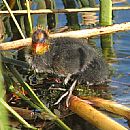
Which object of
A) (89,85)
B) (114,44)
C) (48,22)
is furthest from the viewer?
(48,22)

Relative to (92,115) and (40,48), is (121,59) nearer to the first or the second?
(40,48)

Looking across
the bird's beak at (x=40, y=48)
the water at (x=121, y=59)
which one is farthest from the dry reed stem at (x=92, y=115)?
the bird's beak at (x=40, y=48)

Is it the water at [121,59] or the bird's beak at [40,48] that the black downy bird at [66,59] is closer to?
the bird's beak at [40,48]

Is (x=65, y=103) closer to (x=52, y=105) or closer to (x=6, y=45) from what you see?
(x=52, y=105)

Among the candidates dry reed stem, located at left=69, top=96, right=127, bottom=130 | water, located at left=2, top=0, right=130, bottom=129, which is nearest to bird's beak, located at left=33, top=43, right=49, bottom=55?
dry reed stem, located at left=69, top=96, right=127, bottom=130

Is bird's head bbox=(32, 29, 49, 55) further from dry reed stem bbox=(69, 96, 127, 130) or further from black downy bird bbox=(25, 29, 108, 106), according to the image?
dry reed stem bbox=(69, 96, 127, 130)

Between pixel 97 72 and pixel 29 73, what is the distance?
A: 565mm

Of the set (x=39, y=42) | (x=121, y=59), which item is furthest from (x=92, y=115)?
(x=121, y=59)

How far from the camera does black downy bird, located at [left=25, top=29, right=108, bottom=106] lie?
3035mm

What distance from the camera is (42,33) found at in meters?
2.99

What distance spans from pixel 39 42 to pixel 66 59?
0.24m

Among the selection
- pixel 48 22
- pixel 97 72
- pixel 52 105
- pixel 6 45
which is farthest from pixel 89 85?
pixel 48 22

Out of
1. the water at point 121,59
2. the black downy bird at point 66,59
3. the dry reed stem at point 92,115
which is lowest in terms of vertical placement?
the water at point 121,59

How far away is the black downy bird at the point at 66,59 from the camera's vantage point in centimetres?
304
